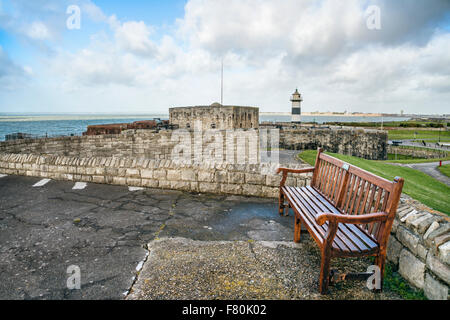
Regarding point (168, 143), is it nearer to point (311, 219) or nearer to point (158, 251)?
point (158, 251)

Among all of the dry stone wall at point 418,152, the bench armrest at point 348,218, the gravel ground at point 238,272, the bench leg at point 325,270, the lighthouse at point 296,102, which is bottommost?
the dry stone wall at point 418,152

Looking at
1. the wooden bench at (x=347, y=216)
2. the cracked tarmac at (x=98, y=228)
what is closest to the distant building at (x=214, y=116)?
the cracked tarmac at (x=98, y=228)

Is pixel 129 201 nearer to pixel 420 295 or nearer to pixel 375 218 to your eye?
pixel 375 218

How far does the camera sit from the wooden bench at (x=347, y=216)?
2422mm

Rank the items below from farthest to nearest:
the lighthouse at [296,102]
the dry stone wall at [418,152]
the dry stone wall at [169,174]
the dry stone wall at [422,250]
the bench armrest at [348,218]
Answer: the lighthouse at [296,102] → the dry stone wall at [418,152] → the dry stone wall at [169,174] → the bench armrest at [348,218] → the dry stone wall at [422,250]

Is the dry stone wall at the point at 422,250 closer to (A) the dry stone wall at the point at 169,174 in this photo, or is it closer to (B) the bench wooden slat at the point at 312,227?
(B) the bench wooden slat at the point at 312,227

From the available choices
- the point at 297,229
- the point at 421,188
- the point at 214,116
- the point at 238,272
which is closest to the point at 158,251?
the point at 238,272

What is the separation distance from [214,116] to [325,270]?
3171cm

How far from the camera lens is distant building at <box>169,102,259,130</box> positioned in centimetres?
3259

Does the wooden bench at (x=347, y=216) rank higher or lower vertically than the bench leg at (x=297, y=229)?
higher

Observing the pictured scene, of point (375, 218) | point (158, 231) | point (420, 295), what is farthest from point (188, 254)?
point (420, 295)

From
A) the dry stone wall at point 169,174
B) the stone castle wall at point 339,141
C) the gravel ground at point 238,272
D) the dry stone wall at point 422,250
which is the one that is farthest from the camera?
the stone castle wall at point 339,141

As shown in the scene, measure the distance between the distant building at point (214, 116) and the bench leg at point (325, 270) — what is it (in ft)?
99.6
